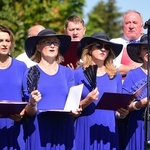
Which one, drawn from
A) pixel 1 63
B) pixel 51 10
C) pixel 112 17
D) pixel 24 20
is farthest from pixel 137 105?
pixel 112 17

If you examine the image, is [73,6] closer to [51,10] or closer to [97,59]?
[51,10]

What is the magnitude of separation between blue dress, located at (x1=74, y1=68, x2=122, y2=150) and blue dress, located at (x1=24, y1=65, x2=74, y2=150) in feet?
1.00

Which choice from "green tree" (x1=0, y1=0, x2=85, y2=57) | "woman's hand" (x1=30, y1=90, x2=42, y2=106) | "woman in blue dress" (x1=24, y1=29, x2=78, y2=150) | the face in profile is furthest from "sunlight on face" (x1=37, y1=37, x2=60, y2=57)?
"green tree" (x1=0, y1=0, x2=85, y2=57)

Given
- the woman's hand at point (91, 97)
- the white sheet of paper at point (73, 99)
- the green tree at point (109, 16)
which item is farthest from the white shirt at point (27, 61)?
the green tree at point (109, 16)

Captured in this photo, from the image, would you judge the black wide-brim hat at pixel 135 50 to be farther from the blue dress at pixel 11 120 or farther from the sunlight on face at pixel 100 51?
the blue dress at pixel 11 120

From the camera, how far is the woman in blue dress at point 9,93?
7.23m

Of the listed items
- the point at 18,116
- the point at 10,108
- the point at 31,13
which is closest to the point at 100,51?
the point at 18,116

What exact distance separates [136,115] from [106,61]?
77 cm

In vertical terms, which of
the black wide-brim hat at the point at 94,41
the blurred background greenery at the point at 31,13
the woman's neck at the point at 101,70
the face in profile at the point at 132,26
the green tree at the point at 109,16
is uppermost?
the green tree at the point at 109,16

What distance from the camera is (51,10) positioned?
23797 millimetres

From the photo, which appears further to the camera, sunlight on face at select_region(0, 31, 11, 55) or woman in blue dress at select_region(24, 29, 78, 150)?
sunlight on face at select_region(0, 31, 11, 55)

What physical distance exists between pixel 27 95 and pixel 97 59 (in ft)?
3.26

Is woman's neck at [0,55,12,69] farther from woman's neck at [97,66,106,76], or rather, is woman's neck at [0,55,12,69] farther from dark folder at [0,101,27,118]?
woman's neck at [97,66,106,76]

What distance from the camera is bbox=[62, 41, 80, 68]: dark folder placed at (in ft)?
26.1
